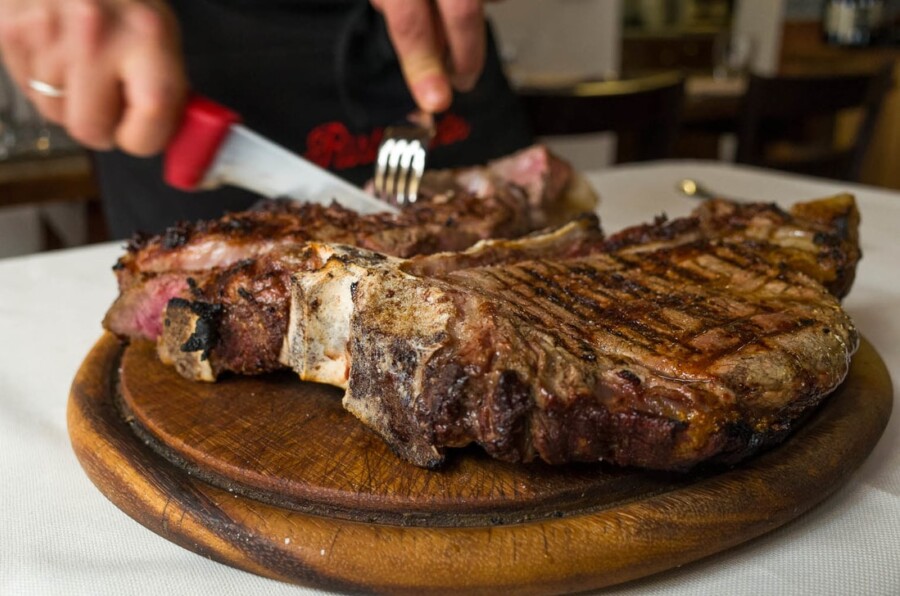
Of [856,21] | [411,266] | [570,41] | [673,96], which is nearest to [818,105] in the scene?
[673,96]

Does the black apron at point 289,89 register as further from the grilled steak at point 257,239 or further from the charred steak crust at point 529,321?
the charred steak crust at point 529,321

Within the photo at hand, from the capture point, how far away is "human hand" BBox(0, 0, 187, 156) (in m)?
1.79

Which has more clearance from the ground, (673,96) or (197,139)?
(197,139)

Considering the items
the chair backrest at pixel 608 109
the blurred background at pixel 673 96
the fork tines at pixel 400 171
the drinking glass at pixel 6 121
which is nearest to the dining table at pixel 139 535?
the fork tines at pixel 400 171

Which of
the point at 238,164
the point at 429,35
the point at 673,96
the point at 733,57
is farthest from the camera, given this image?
the point at 733,57

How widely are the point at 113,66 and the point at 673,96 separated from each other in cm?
319

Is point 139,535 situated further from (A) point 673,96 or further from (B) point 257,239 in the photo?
(A) point 673,96

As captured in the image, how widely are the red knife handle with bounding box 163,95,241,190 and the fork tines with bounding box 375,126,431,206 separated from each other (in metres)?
0.48

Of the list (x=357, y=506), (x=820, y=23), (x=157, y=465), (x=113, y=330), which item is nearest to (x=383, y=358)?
(x=357, y=506)

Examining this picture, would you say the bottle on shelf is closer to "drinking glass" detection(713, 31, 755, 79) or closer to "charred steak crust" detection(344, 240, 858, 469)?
"drinking glass" detection(713, 31, 755, 79)

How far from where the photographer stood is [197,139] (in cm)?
190

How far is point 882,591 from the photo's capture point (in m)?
1.14

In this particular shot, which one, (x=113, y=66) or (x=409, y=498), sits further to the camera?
(x=113, y=66)

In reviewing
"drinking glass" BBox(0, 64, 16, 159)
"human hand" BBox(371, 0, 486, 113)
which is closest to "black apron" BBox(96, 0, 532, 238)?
"human hand" BBox(371, 0, 486, 113)
